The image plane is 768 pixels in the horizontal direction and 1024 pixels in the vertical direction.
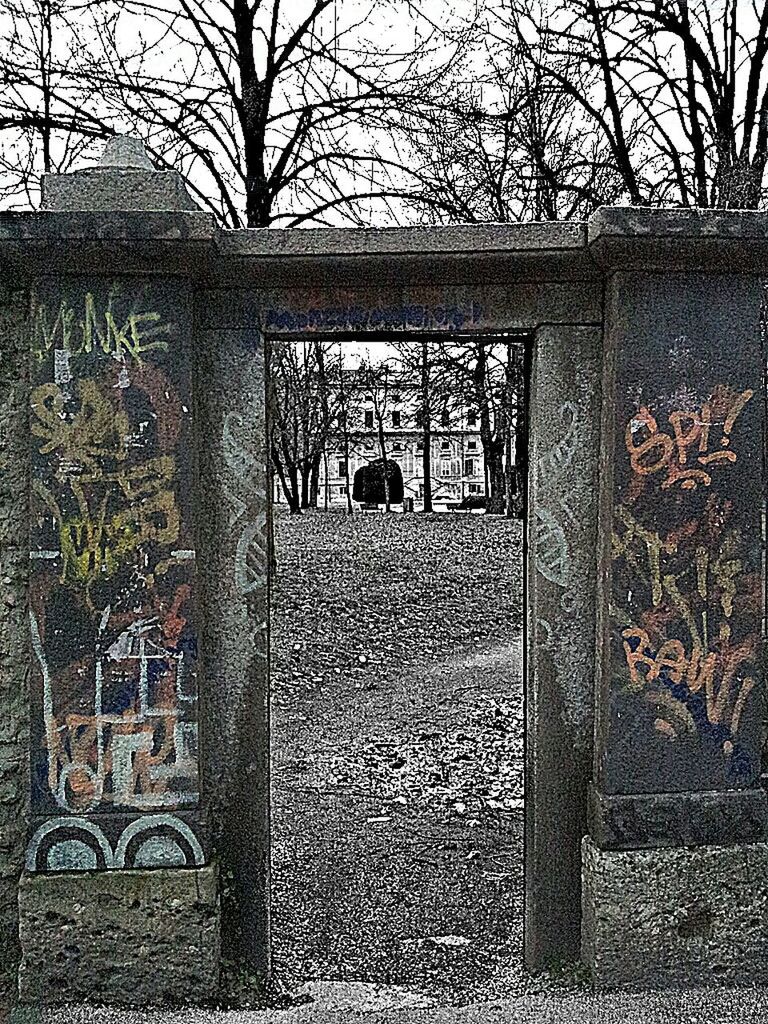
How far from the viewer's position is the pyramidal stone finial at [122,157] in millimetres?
3781

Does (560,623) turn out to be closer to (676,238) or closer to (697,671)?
(697,671)

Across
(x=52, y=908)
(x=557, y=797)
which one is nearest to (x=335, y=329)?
(x=557, y=797)

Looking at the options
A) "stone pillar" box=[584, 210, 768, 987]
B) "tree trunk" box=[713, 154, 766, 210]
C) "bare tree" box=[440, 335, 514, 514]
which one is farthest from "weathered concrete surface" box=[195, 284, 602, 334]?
"bare tree" box=[440, 335, 514, 514]

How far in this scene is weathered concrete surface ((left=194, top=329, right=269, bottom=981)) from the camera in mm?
3998

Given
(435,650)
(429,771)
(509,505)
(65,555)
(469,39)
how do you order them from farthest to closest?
1. (509,505)
2. (435,650)
3. (469,39)
4. (429,771)
5. (65,555)

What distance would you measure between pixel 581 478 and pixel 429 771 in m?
4.43

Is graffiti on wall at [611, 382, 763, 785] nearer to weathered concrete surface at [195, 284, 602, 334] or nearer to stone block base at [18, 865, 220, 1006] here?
weathered concrete surface at [195, 284, 602, 334]

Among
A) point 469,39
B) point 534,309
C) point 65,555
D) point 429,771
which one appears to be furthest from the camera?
point 469,39

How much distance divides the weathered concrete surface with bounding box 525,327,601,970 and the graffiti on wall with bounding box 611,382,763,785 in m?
0.21

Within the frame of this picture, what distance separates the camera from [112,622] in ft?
12.3

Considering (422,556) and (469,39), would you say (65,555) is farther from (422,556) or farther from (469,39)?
(422,556)

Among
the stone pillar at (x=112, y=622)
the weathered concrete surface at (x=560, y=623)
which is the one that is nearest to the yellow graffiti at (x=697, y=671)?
the weathered concrete surface at (x=560, y=623)

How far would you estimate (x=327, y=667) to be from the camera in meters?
10.6

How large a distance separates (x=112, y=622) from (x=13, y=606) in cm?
44
